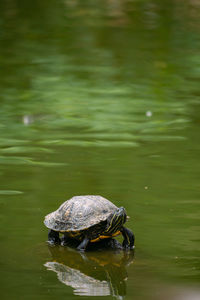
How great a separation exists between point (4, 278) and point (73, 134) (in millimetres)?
4563

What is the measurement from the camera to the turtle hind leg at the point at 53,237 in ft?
17.0

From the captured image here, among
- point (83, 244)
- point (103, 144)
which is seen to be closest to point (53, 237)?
point (83, 244)

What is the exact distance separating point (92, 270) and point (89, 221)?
36 cm

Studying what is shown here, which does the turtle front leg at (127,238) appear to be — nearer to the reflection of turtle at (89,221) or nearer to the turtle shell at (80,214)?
the reflection of turtle at (89,221)

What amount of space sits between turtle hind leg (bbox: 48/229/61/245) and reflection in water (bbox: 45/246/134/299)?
0.08m

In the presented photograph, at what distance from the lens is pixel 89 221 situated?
4898mm

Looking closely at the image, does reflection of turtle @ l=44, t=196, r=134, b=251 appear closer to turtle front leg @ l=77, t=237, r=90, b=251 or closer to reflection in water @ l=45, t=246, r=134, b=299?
turtle front leg @ l=77, t=237, r=90, b=251

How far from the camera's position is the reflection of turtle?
4863mm

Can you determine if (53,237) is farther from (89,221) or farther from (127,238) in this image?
(127,238)

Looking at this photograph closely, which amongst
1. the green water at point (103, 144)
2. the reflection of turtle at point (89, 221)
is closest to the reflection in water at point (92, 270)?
the green water at point (103, 144)

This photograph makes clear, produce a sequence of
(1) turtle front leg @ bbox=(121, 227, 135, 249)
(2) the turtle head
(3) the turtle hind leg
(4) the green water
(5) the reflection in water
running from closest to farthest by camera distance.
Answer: (5) the reflection in water → (4) the green water → (2) the turtle head → (1) turtle front leg @ bbox=(121, 227, 135, 249) → (3) the turtle hind leg

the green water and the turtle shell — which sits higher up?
the turtle shell

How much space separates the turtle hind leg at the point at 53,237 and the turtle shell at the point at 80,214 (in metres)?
0.10

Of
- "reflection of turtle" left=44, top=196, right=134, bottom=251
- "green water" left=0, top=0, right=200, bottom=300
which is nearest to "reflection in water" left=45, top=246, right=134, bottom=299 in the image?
"green water" left=0, top=0, right=200, bottom=300
